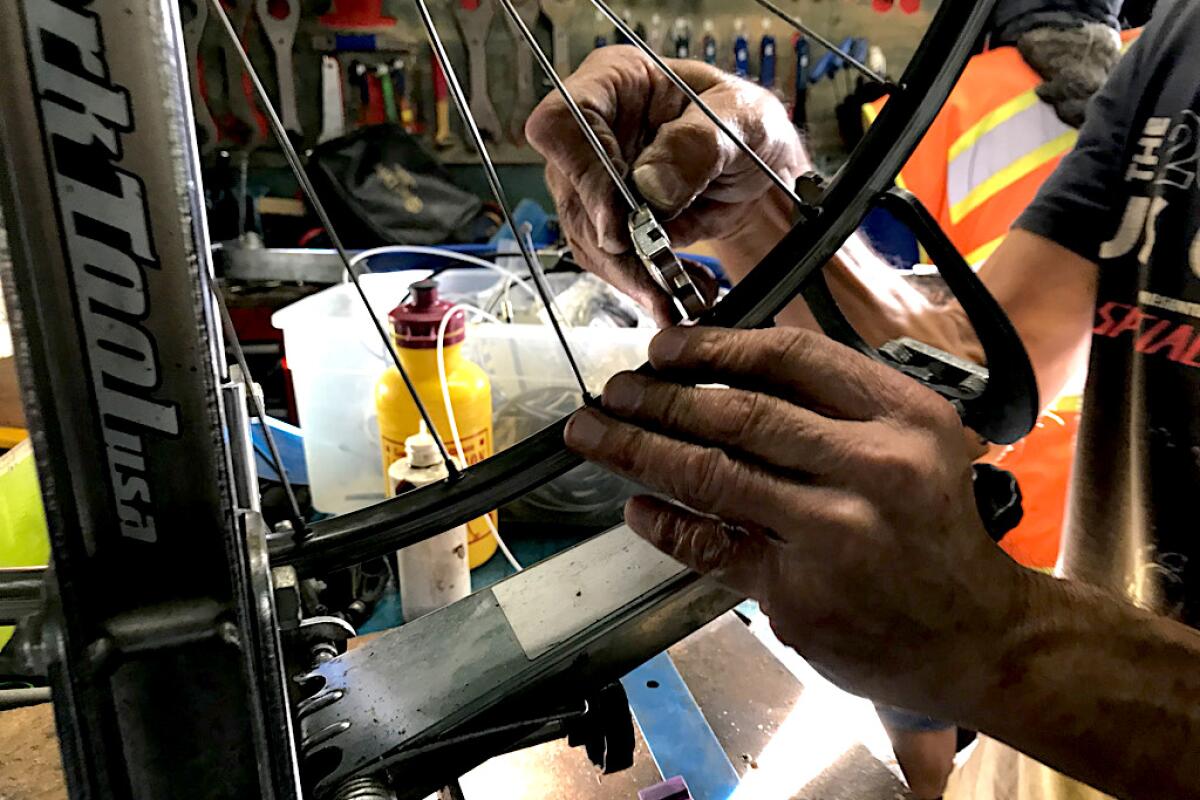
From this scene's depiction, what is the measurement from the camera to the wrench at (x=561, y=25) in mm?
1452

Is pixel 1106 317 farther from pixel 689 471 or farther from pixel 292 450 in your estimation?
pixel 292 450

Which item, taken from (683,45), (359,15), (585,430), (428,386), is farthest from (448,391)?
(359,15)

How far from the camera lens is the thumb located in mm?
397

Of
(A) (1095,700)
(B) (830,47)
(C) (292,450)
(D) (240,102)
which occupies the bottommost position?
(C) (292,450)

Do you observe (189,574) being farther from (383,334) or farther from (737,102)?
(737,102)

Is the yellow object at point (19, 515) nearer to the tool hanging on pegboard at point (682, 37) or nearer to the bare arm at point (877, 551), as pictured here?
the bare arm at point (877, 551)

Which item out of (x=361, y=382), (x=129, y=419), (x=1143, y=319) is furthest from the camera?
(x=361, y=382)

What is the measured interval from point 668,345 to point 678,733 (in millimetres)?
410

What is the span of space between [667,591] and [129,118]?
281mm

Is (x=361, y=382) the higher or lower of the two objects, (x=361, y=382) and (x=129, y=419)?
the lower

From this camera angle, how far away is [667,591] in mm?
387

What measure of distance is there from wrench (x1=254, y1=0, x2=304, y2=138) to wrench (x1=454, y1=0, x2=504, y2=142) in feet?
0.99

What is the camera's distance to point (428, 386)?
0.84 m

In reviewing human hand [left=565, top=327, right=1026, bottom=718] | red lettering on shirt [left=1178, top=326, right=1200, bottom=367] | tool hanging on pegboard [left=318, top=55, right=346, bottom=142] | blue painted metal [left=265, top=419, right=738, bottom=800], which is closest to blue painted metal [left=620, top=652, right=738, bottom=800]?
blue painted metal [left=265, top=419, right=738, bottom=800]
